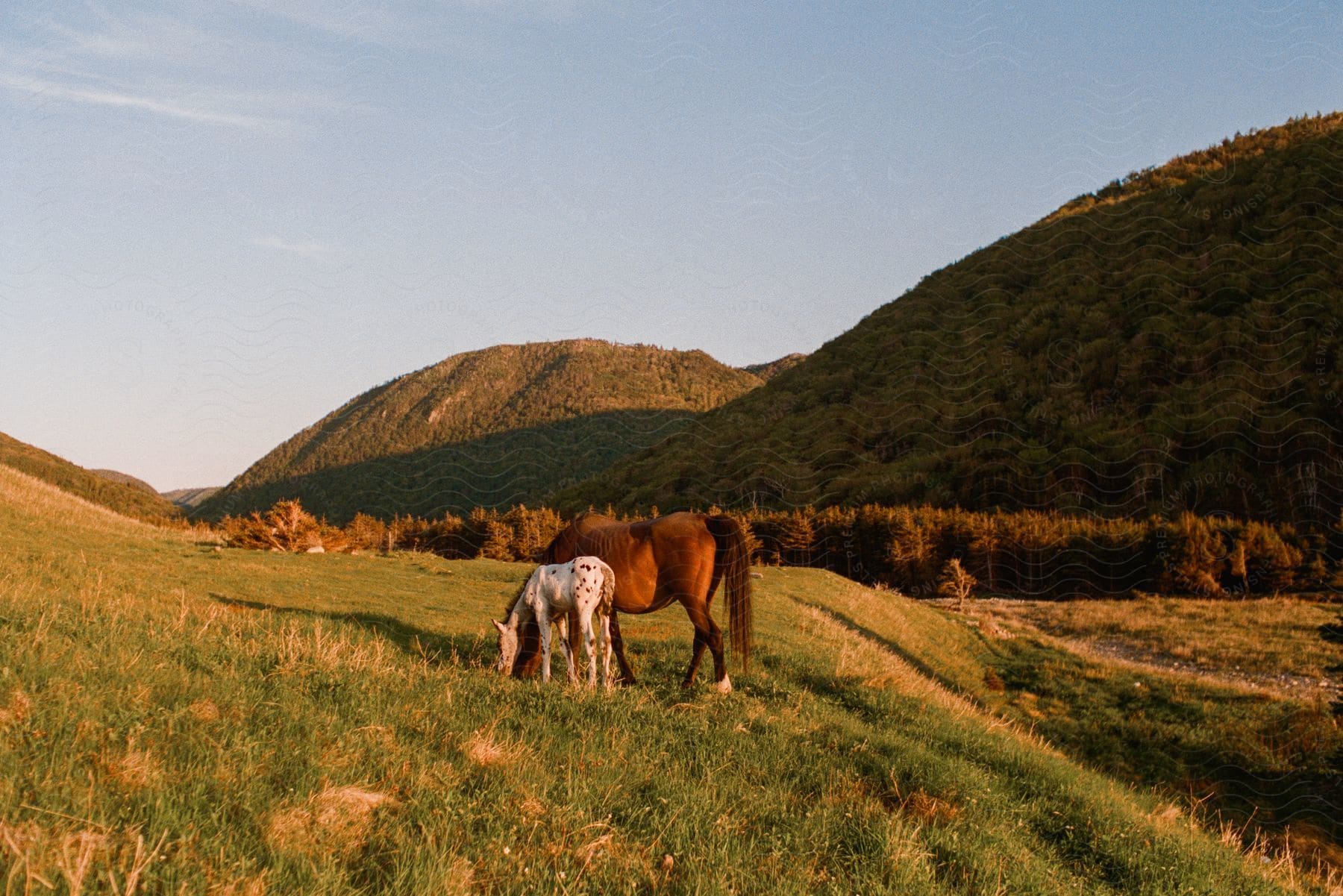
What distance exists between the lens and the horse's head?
1075cm

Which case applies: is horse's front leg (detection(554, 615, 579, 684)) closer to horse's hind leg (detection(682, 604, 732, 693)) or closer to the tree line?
horse's hind leg (detection(682, 604, 732, 693))

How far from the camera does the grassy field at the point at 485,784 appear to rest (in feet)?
12.9

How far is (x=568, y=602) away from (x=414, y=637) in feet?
13.3

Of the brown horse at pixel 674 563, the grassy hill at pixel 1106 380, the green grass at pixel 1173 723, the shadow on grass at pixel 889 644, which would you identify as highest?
the grassy hill at pixel 1106 380

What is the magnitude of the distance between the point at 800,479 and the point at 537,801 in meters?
67.3

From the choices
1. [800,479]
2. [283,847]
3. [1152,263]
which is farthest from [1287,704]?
[1152,263]

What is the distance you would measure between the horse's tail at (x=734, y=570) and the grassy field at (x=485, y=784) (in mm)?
893

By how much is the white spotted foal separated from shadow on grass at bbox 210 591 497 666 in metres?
1.24

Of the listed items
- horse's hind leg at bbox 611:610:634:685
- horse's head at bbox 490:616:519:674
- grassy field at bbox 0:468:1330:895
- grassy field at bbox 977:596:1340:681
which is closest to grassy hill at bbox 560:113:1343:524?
grassy field at bbox 977:596:1340:681

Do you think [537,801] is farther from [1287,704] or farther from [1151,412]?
[1151,412]

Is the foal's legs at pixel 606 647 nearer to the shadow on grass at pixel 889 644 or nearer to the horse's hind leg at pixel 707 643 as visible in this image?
the horse's hind leg at pixel 707 643

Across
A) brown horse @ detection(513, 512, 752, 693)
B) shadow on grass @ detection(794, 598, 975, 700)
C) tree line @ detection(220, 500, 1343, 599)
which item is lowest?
shadow on grass @ detection(794, 598, 975, 700)

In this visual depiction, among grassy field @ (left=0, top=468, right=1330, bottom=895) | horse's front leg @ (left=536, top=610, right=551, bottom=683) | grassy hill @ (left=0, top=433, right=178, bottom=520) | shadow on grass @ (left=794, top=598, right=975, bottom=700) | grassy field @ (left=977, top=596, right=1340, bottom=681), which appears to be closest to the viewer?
grassy field @ (left=0, top=468, right=1330, bottom=895)

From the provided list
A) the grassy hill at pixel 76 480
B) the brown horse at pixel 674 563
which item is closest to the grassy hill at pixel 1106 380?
the brown horse at pixel 674 563
